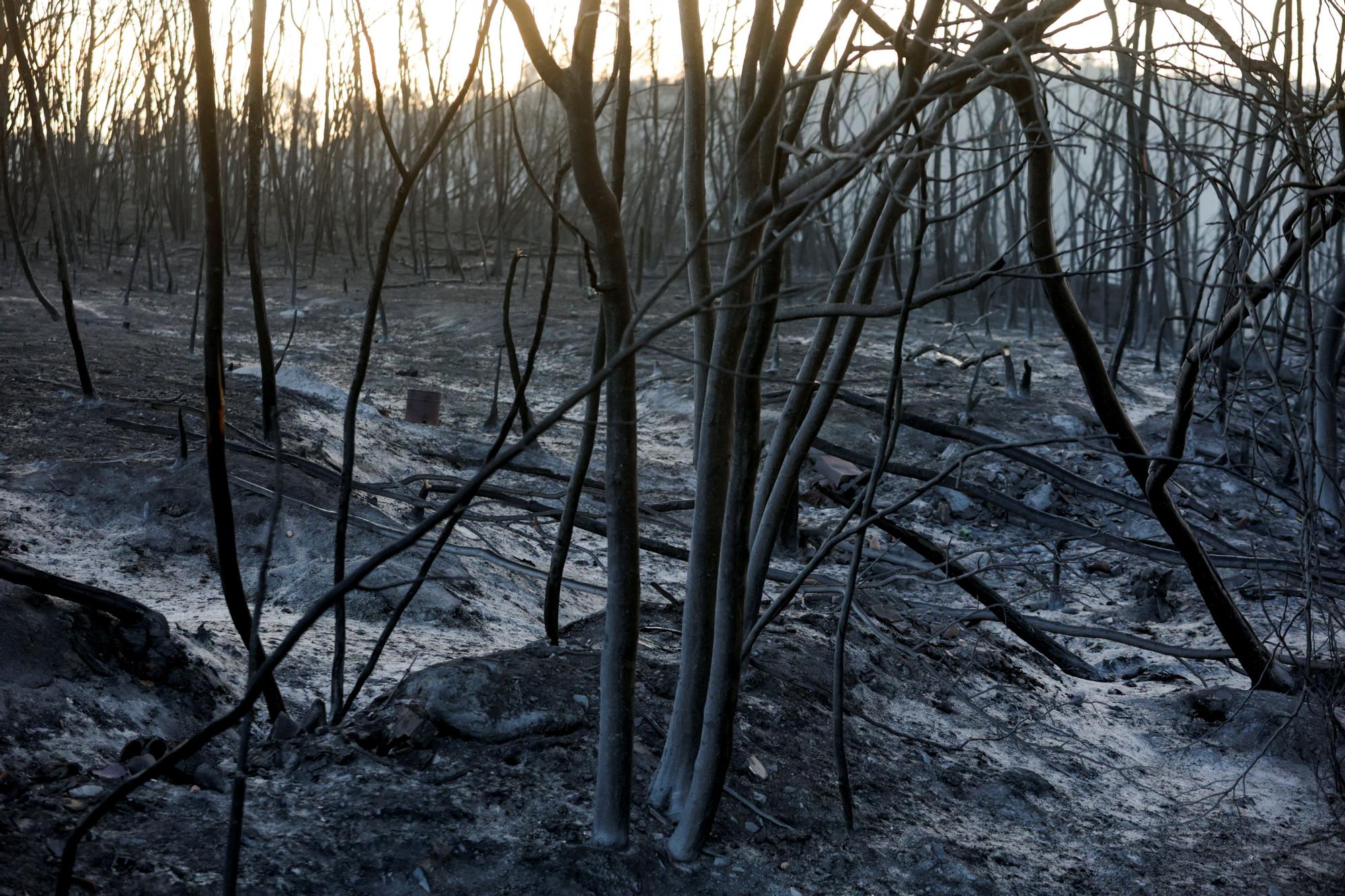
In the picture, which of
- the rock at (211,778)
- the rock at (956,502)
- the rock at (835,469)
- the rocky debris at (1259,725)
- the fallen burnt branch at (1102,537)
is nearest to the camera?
the rock at (211,778)

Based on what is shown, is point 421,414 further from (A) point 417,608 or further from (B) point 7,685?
(B) point 7,685

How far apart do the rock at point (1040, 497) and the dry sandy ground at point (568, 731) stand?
15 cm

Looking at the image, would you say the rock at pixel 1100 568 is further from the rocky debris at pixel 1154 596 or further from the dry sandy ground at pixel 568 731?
the rocky debris at pixel 1154 596

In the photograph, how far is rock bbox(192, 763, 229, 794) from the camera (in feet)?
4.47

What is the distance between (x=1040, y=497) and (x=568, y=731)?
121 inches

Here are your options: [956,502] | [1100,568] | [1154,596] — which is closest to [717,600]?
[1154,596]

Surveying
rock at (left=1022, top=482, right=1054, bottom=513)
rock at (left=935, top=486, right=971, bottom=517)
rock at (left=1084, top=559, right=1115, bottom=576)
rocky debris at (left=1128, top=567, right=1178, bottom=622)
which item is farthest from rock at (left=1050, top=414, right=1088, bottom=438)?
rocky debris at (left=1128, top=567, right=1178, bottom=622)

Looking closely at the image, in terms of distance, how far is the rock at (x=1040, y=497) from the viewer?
4.12 metres

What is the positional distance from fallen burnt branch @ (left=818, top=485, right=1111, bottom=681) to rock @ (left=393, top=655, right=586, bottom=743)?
817 mm

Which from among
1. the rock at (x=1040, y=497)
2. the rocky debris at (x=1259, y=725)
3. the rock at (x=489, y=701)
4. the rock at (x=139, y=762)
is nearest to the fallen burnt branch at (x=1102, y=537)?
the rocky debris at (x=1259, y=725)

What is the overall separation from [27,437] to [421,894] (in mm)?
2359

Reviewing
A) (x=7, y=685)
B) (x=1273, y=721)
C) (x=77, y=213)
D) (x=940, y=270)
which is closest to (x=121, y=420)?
(x=7, y=685)

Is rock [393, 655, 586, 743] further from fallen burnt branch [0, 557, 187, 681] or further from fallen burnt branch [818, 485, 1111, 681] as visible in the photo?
fallen burnt branch [818, 485, 1111, 681]

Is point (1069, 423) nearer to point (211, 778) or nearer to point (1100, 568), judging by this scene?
point (1100, 568)
